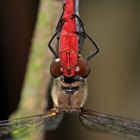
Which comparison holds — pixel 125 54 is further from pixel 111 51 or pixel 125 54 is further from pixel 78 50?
pixel 78 50

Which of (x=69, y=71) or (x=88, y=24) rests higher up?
(x=88, y=24)

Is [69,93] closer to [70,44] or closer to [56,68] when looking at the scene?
[56,68]

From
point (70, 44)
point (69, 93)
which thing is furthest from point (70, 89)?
point (70, 44)

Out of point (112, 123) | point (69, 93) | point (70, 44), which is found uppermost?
point (70, 44)

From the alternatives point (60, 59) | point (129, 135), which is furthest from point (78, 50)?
point (129, 135)

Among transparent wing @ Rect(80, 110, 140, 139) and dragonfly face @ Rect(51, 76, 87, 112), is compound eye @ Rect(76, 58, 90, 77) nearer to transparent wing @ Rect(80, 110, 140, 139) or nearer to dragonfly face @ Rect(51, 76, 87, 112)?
dragonfly face @ Rect(51, 76, 87, 112)

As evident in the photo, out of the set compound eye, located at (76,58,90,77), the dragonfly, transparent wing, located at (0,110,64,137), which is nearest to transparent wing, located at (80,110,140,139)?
the dragonfly

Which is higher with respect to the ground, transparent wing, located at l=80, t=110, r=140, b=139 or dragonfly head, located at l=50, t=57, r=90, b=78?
dragonfly head, located at l=50, t=57, r=90, b=78
